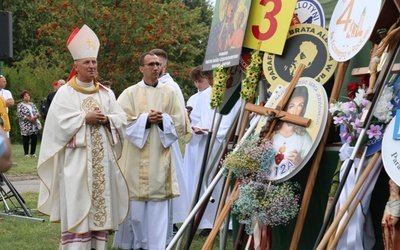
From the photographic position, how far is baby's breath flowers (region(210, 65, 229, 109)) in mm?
6715

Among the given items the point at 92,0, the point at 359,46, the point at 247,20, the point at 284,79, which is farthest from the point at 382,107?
the point at 92,0

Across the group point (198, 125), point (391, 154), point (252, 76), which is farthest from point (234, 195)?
point (198, 125)

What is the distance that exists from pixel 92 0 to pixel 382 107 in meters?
23.4

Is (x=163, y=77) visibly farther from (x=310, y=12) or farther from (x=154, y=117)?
(x=310, y=12)

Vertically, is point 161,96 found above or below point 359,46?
below

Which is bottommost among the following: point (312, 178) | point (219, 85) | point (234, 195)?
point (234, 195)

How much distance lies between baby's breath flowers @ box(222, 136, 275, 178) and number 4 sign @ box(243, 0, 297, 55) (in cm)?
85

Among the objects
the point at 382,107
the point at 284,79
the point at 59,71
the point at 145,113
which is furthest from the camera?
the point at 59,71

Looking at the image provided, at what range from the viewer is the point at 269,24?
6.25m

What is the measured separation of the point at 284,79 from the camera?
6.10 m

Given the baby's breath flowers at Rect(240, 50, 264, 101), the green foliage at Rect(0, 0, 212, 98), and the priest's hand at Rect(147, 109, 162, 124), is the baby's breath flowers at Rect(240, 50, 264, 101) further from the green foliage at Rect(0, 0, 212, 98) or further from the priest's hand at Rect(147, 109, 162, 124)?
the green foliage at Rect(0, 0, 212, 98)

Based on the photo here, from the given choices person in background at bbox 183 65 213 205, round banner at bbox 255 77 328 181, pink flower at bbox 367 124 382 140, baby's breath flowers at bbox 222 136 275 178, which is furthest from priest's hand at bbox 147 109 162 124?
pink flower at bbox 367 124 382 140

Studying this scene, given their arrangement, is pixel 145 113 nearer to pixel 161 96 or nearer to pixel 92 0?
pixel 161 96

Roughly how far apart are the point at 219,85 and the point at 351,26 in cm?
160
